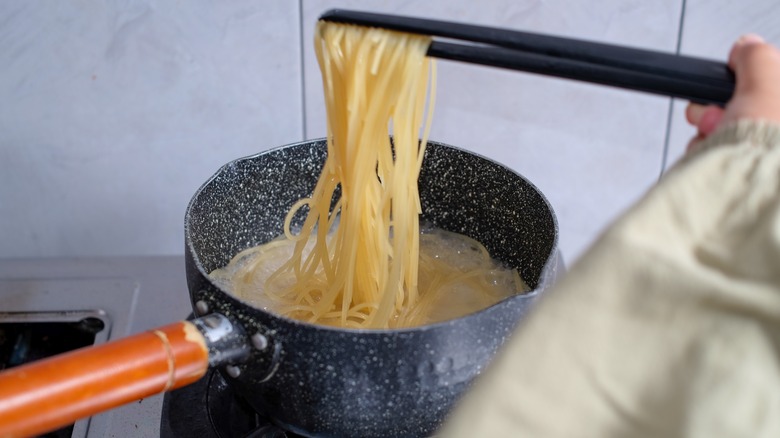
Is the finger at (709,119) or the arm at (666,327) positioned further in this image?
the finger at (709,119)

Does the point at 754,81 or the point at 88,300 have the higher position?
the point at 754,81

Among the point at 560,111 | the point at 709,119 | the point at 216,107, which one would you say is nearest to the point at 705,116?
the point at 709,119

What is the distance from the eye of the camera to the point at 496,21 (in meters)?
0.81

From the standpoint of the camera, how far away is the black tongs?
427 mm

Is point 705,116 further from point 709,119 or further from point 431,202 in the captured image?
point 431,202

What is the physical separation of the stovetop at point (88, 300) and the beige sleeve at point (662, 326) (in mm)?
526

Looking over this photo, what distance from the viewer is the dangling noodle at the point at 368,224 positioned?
57 cm

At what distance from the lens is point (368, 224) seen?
2.15 feet

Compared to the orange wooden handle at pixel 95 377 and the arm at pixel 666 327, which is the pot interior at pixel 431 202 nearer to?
the orange wooden handle at pixel 95 377

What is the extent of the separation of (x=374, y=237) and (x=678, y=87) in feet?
1.01

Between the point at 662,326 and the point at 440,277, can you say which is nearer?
the point at 662,326

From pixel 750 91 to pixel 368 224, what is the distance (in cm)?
35

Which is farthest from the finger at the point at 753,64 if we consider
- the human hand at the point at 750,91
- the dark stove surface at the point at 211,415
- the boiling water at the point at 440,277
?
the dark stove surface at the point at 211,415

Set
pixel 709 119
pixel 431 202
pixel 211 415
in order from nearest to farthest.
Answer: pixel 709 119, pixel 211 415, pixel 431 202
